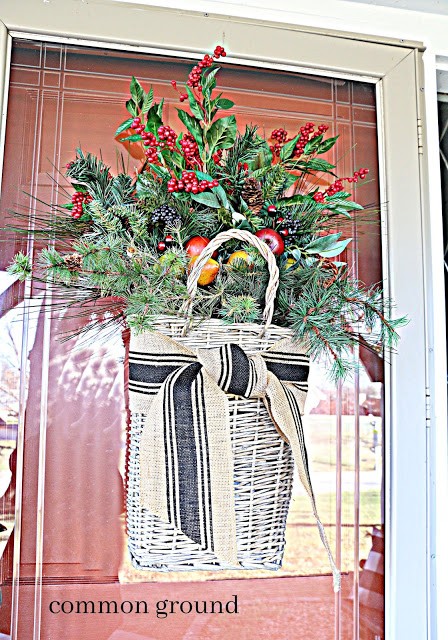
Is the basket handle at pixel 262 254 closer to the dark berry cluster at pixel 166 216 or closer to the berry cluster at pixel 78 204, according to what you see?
the dark berry cluster at pixel 166 216

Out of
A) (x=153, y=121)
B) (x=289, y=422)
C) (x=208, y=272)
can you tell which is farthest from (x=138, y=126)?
(x=289, y=422)

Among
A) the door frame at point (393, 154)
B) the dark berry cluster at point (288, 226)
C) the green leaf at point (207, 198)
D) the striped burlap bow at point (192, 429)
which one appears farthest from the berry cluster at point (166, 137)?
the door frame at point (393, 154)

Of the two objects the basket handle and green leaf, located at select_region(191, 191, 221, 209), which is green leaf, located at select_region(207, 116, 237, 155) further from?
the basket handle

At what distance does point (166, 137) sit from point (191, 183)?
0.32ft

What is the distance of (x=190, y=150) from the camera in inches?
40.6

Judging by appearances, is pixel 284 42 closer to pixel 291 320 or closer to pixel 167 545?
pixel 291 320

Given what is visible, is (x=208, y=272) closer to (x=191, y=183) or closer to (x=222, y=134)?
(x=191, y=183)

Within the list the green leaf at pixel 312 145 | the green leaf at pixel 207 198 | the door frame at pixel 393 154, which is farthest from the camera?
the door frame at pixel 393 154

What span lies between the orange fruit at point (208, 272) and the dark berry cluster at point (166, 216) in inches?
3.2

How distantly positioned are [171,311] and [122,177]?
0.31 m

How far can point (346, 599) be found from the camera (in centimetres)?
136

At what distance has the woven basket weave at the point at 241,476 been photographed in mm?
909

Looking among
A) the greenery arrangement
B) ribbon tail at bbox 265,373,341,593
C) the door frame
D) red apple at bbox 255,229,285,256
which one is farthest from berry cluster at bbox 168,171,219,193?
the door frame

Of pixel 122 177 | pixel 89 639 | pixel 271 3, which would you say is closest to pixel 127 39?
pixel 271 3
